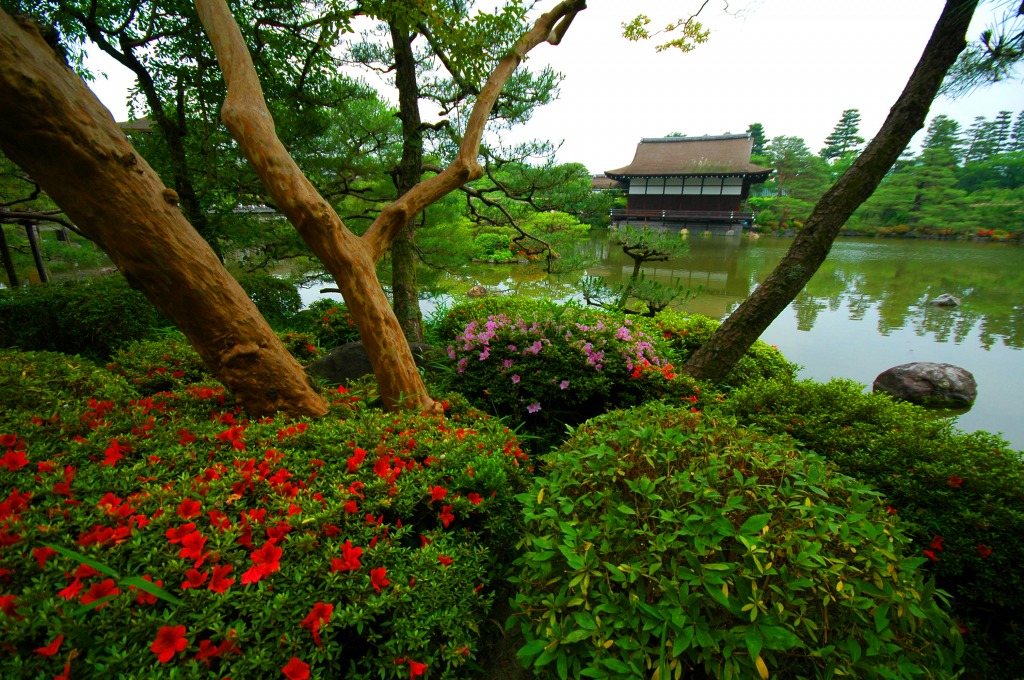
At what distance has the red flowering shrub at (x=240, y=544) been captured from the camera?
0.75 metres

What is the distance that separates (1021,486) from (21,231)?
581 inches

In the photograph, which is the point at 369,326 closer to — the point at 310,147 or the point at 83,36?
the point at 310,147

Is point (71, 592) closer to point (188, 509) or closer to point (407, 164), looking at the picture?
point (188, 509)

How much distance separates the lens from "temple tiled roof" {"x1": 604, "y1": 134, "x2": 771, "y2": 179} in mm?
18078

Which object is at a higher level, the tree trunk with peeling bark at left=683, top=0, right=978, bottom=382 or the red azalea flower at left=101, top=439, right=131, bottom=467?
the tree trunk with peeling bark at left=683, top=0, right=978, bottom=382

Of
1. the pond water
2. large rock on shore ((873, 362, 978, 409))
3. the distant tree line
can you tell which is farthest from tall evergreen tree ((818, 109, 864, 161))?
large rock on shore ((873, 362, 978, 409))

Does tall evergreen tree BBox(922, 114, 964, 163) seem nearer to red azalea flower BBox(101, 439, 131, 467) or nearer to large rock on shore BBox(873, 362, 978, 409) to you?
large rock on shore BBox(873, 362, 978, 409)

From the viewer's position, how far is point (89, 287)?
3395 mm

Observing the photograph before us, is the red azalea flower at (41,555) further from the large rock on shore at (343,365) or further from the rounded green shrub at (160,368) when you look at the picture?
the large rock on shore at (343,365)

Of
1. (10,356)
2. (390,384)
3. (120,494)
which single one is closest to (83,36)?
(10,356)

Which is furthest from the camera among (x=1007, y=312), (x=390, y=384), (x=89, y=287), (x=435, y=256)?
(x=1007, y=312)

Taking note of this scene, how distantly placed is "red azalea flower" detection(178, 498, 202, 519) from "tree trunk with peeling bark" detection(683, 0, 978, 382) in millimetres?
2657

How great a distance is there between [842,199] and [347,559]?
288 cm

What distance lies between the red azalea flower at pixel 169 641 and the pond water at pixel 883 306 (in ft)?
14.2
